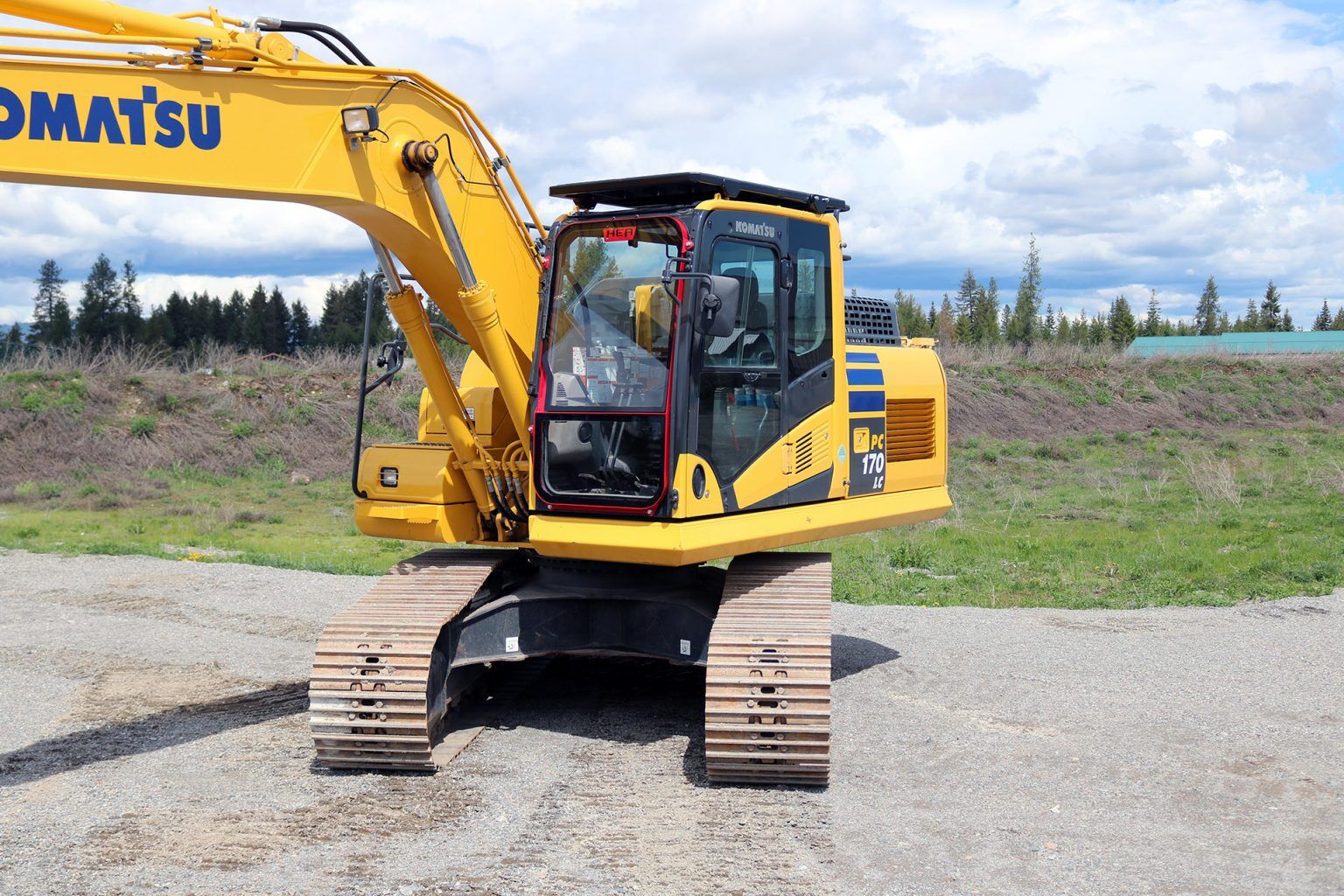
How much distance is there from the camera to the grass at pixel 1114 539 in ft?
42.2

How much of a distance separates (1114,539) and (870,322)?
884 centimetres

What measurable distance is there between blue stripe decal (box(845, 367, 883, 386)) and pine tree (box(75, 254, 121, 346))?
4970 centimetres

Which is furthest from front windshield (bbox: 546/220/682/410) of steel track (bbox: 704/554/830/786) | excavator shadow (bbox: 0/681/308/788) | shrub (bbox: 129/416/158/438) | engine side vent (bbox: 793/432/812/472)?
shrub (bbox: 129/416/158/438)

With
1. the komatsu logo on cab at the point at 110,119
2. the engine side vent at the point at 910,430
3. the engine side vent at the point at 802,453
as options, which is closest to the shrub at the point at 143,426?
the engine side vent at the point at 910,430

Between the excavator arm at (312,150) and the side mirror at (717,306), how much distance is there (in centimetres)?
134

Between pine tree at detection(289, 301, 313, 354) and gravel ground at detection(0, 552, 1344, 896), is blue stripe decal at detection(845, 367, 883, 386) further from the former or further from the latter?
pine tree at detection(289, 301, 313, 354)

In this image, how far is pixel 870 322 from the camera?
9.08 meters

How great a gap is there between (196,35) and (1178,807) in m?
6.11

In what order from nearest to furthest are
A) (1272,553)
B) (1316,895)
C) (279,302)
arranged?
1. (1316,895)
2. (1272,553)
3. (279,302)

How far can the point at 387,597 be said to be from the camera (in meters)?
7.28

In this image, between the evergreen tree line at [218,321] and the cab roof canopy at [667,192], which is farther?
the evergreen tree line at [218,321]

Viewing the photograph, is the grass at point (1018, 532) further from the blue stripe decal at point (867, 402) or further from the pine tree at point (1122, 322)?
the pine tree at point (1122, 322)

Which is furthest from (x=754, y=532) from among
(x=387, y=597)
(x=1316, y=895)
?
(x=1316, y=895)

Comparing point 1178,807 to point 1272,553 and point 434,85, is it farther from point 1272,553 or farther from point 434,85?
point 1272,553
